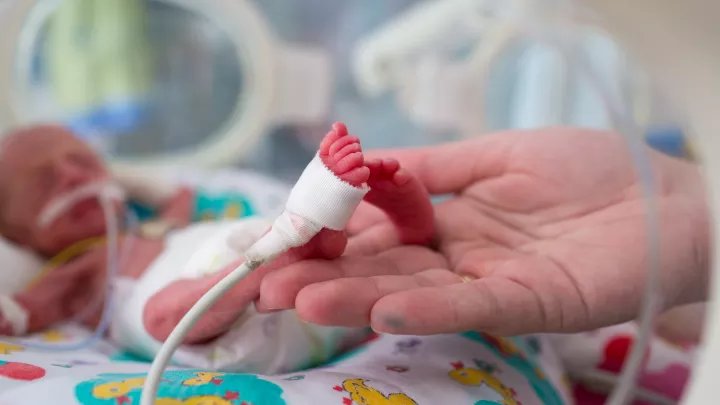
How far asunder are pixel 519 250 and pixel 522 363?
0.13 meters

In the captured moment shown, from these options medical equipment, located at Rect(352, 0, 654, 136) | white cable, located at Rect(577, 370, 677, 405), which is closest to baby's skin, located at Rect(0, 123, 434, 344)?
white cable, located at Rect(577, 370, 677, 405)

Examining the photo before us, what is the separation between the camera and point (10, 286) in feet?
3.05

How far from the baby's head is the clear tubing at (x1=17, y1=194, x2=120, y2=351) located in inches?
1.3

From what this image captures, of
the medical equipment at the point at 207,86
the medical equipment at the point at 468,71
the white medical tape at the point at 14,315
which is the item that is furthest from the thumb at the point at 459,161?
the medical equipment at the point at 207,86

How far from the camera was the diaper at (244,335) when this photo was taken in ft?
1.99

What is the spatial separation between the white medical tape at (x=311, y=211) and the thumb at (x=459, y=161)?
0.66ft

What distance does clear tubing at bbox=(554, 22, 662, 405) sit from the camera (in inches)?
18.2

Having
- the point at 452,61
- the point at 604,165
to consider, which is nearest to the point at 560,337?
the point at 604,165

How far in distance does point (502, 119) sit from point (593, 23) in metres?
0.56

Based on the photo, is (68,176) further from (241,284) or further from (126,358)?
(241,284)

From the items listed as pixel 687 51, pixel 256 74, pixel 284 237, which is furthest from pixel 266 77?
pixel 687 51

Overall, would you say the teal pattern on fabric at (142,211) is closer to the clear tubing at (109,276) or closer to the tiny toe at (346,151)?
the clear tubing at (109,276)

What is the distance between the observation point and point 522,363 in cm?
68

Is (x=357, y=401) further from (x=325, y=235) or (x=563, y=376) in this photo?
(x=563, y=376)
